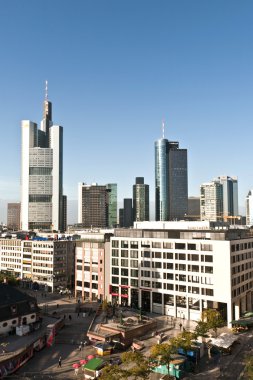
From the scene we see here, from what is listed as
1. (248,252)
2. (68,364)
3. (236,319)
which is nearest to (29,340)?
(68,364)

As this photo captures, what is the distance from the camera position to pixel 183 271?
11450 cm

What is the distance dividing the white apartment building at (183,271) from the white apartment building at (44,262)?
148 feet

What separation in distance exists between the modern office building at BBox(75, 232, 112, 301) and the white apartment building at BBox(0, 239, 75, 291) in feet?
78.4

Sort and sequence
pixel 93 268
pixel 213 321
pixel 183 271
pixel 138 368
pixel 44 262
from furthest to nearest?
1. pixel 44 262
2. pixel 93 268
3. pixel 183 271
4. pixel 213 321
5. pixel 138 368

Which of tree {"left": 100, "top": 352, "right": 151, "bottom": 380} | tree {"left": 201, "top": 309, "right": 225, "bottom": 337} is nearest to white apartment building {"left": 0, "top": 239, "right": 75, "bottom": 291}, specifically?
tree {"left": 201, "top": 309, "right": 225, "bottom": 337}

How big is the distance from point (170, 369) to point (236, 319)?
1643 inches

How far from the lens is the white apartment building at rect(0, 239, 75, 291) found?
170 meters

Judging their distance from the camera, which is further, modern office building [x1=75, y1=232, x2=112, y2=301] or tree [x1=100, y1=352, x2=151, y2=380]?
modern office building [x1=75, y1=232, x2=112, y2=301]

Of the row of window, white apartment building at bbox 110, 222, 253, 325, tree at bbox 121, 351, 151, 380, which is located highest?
the row of window

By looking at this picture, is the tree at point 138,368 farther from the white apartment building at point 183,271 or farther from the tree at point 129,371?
the white apartment building at point 183,271

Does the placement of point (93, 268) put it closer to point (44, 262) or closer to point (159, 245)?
point (159, 245)

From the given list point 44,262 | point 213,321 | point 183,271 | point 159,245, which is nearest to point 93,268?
point 159,245

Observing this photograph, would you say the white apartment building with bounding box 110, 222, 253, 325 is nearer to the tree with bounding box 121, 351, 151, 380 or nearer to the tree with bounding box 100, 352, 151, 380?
the tree with bounding box 100, 352, 151, 380

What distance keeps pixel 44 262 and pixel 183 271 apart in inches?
3182
